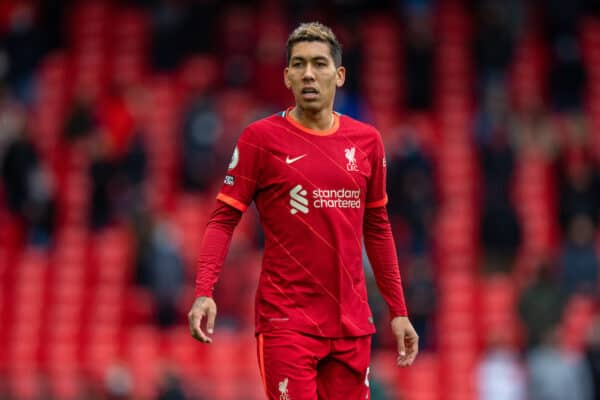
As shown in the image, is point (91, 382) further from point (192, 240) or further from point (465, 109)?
point (465, 109)

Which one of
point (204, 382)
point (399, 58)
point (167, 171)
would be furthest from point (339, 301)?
point (399, 58)

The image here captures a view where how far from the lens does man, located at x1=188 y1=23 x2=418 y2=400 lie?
6.09 metres

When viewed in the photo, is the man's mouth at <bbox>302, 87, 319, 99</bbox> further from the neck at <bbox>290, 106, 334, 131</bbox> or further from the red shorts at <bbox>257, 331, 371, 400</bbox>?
the red shorts at <bbox>257, 331, 371, 400</bbox>

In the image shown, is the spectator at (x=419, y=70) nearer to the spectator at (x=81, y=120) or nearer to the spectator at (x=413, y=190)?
the spectator at (x=413, y=190)

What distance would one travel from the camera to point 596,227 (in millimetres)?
15656

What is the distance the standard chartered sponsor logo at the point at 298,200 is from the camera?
615cm

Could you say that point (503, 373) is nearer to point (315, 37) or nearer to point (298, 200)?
point (298, 200)

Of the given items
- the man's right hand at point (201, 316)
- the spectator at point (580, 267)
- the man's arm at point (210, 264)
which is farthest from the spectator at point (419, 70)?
the man's right hand at point (201, 316)

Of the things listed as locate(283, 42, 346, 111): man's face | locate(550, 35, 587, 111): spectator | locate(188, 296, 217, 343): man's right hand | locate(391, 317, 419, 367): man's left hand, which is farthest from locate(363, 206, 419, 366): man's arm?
locate(550, 35, 587, 111): spectator

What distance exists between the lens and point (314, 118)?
6.27 meters

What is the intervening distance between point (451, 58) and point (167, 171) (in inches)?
166

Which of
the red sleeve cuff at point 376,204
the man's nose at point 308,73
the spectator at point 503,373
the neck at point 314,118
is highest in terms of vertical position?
the man's nose at point 308,73

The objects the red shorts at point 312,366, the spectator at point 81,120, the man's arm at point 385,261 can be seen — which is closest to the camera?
the red shorts at point 312,366

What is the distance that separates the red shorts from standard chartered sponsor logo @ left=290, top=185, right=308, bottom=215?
549 mm
